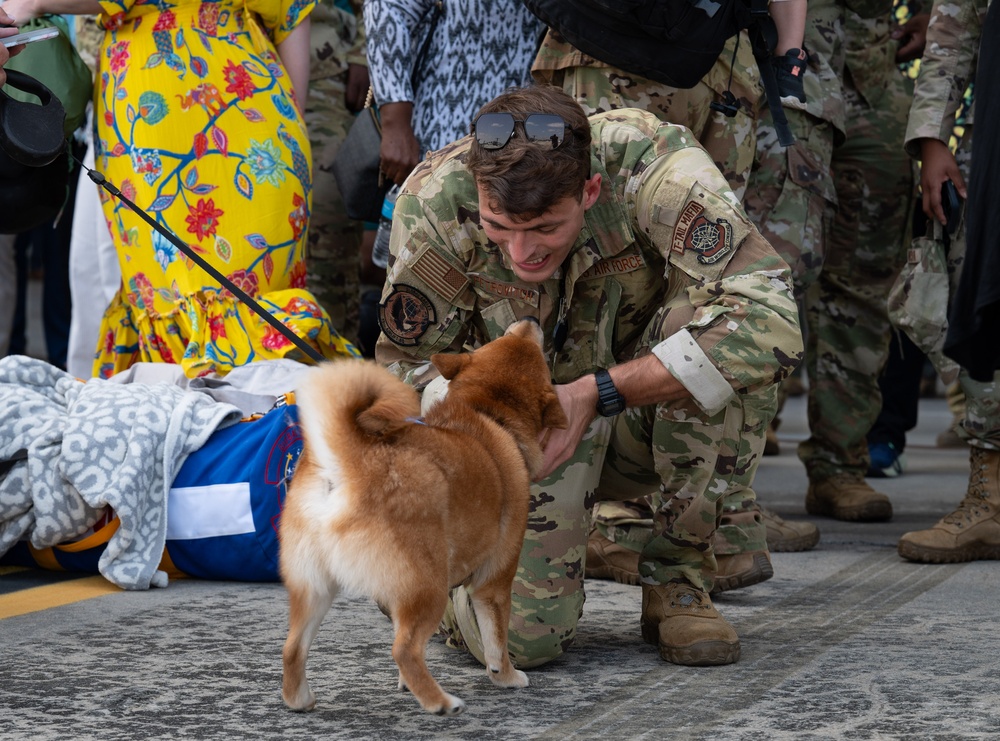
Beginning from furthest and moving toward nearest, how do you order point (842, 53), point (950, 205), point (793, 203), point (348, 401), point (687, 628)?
1. point (842, 53)
2. point (793, 203)
3. point (950, 205)
4. point (687, 628)
5. point (348, 401)

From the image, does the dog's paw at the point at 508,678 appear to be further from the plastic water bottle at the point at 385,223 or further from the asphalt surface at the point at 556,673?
the plastic water bottle at the point at 385,223

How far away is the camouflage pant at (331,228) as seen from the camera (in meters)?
5.47

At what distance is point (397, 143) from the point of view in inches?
181

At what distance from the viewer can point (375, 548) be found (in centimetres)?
227

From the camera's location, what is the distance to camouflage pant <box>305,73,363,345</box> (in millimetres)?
5469

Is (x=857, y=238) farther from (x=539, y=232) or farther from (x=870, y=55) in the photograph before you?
(x=539, y=232)

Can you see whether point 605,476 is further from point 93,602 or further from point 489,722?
point 93,602

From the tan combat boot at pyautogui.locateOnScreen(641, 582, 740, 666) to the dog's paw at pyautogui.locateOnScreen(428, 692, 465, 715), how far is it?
0.63 metres

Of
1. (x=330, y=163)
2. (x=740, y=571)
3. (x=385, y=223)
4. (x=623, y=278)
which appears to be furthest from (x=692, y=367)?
(x=330, y=163)

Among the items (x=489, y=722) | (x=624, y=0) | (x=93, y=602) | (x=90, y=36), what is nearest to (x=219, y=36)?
(x=90, y=36)

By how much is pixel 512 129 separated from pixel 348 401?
88 centimetres

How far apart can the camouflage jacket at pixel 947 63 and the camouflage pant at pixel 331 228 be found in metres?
2.36

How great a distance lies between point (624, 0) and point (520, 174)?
996mm

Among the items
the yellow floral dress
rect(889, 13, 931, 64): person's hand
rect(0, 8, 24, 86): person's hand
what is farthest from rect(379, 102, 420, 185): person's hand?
rect(889, 13, 931, 64): person's hand
